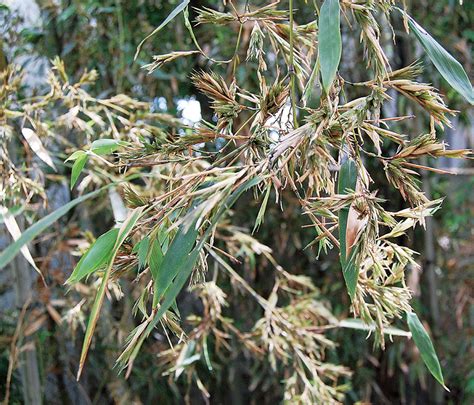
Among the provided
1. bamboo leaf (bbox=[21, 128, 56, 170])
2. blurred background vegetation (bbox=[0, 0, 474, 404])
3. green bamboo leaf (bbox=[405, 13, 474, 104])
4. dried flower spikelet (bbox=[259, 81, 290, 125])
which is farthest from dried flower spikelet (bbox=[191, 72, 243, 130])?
blurred background vegetation (bbox=[0, 0, 474, 404])

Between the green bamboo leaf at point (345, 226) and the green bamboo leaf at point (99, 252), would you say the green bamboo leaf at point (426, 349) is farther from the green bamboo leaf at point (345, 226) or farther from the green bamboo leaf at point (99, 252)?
the green bamboo leaf at point (99, 252)

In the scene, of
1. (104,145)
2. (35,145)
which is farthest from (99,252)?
(35,145)

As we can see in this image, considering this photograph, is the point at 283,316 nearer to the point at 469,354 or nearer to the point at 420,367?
the point at 420,367

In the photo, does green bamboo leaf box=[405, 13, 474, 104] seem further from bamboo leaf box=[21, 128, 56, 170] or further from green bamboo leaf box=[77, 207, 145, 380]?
bamboo leaf box=[21, 128, 56, 170]

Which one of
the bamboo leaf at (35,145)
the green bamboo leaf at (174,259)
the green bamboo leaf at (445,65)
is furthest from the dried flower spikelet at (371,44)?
the bamboo leaf at (35,145)

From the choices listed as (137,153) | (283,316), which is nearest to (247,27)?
(283,316)
